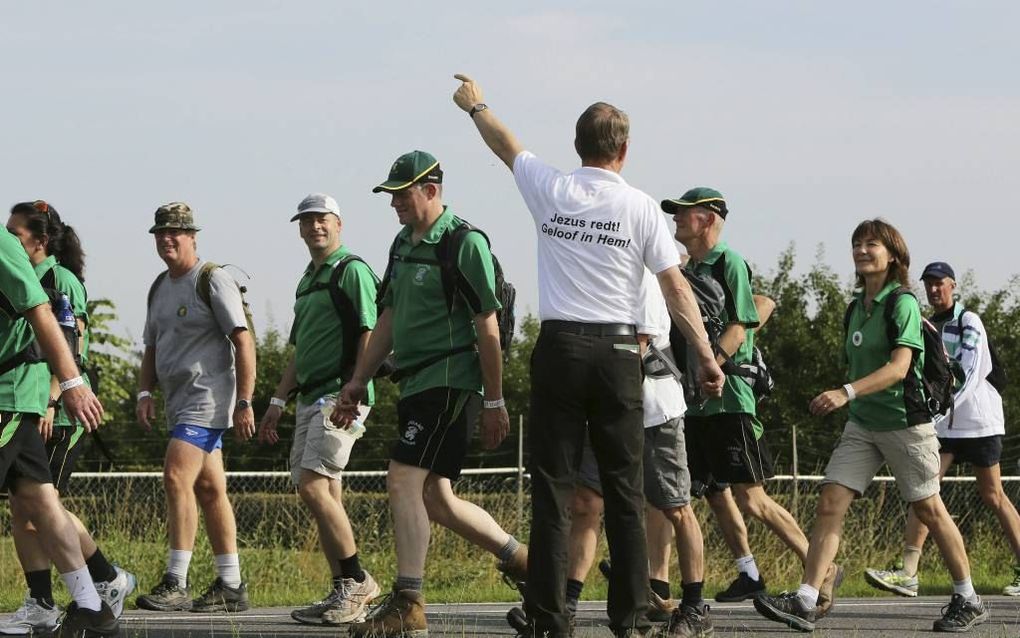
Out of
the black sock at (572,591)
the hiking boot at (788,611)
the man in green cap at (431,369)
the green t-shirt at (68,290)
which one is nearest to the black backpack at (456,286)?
the man in green cap at (431,369)

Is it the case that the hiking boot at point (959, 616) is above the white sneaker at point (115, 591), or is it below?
below

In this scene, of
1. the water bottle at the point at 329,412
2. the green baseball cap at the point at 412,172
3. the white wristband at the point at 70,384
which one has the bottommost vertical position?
the water bottle at the point at 329,412

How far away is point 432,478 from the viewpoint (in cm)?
795

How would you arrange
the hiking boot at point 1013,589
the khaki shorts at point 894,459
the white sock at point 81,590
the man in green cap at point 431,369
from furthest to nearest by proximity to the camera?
the hiking boot at point 1013,589
the khaki shorts at point 894,459
the man in green cap at point 431,369
the white sock at point 81,590

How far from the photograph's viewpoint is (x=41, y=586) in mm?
8234

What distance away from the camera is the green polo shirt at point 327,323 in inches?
368

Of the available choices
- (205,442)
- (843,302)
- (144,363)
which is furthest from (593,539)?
(843,302)

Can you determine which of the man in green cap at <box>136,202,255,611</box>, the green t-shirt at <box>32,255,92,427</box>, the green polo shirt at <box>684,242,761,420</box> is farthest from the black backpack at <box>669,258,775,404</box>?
the green t-shirt at <box>32,255,92,427</box>

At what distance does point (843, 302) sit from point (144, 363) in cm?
2270

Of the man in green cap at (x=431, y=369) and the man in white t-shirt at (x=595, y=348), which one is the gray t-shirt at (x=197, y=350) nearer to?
the man in green cap at (x=431, y=369)

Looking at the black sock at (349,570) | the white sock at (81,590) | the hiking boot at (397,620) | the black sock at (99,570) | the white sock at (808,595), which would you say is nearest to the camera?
the white sock at (81,590)

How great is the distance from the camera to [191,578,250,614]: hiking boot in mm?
9516

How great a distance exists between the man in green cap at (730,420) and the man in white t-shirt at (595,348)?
2.43 meters

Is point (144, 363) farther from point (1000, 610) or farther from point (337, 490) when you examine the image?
point (1000, 610)
